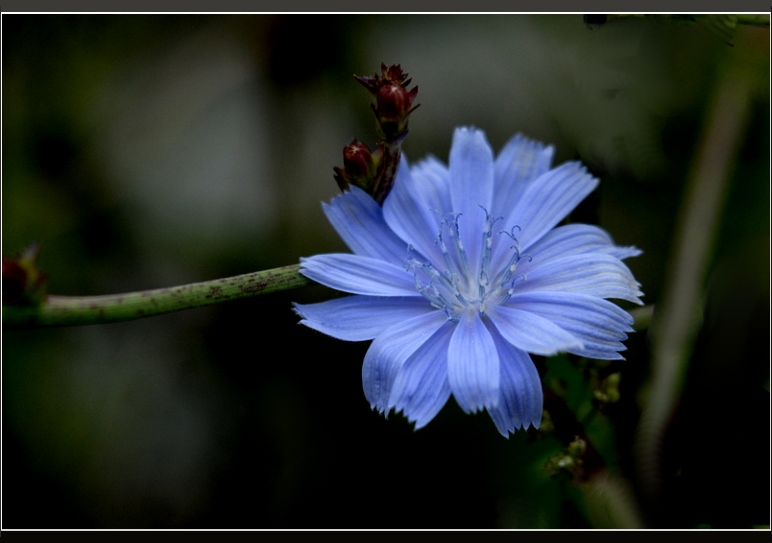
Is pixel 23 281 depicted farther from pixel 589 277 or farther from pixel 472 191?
pixel 589 277

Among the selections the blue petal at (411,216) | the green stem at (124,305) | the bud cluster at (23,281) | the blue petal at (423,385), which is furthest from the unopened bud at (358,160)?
the bud cluster at (23,281)

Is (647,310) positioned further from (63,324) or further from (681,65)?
(63,324)

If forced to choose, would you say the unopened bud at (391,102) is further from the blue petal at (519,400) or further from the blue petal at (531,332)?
the blue petal at (519,400)

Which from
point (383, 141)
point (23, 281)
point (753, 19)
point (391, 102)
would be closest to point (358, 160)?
point (383, 141)

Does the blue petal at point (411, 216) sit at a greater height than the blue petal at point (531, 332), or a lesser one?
greater

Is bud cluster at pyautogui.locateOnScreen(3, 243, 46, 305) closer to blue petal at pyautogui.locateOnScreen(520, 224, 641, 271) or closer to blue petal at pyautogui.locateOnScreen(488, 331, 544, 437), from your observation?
blue petal at pyautogui.locateOnScreen(488, 331, 544, 437)

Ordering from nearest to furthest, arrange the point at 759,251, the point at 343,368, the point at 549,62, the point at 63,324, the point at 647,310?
1. the point at 63,324
2. the point at 647,310
3. the point at 759,251
4. the point at 343,368
5. the point at 549,62

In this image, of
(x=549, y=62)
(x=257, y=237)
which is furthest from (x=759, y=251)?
(x=257, y=237)
